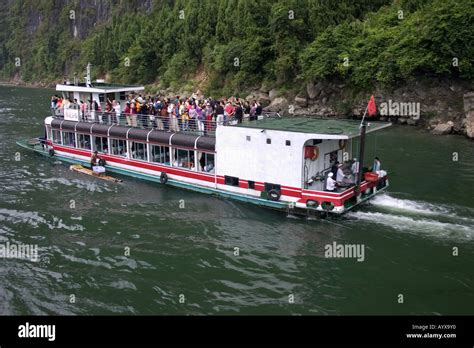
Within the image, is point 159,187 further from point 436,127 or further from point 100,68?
point 100,68

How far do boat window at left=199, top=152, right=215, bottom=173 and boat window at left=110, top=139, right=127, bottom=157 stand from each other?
6.77 metres

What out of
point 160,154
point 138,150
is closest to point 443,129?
point 160,154

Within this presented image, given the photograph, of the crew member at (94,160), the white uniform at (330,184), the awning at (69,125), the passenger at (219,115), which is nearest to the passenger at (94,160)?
the crew member at (94,160)

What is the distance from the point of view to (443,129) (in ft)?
137

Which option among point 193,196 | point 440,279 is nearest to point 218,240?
point 193,196

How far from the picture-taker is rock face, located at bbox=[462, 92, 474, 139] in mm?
39750

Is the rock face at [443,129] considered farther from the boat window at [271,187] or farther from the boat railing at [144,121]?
the boat window at [271,187]

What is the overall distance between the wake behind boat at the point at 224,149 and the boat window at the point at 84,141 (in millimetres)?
70

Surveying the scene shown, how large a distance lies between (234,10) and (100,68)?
171 feet

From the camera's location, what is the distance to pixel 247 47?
65188 millimetres

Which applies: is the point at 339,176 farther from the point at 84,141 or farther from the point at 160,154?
the point at 84,141

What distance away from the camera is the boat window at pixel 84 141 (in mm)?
33156

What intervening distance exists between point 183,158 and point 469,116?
87.8ft

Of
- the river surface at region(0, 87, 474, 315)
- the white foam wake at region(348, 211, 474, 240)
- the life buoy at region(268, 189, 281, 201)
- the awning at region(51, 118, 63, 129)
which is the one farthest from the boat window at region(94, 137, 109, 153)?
the white foam wake at region(348, 211, 474, 240)
